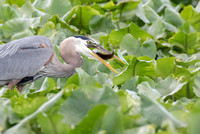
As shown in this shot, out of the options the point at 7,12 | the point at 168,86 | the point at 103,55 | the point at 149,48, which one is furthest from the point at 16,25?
the point at 168,86

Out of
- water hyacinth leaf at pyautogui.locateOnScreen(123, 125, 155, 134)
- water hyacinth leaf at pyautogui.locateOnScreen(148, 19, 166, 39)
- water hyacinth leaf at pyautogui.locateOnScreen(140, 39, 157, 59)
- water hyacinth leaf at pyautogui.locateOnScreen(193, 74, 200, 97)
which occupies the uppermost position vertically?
water hyacinth leaf at pyautogui.locateOnScreen(123, 125, 155, 134)

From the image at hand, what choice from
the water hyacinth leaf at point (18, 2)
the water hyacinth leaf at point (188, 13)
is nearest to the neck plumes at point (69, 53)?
the water hyacinth leaf at point (18, 2)

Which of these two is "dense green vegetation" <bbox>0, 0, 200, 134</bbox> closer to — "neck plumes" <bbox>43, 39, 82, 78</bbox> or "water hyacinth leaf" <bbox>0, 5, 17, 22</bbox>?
"water hyacinth leaf" <bbox>0, 5, 17, 22</bbox>

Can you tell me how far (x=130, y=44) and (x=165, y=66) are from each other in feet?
3.12

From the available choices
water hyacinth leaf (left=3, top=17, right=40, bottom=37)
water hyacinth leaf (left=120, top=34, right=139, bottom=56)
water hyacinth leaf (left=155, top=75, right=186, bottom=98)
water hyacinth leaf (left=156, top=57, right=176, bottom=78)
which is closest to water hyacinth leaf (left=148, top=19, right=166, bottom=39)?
water hyacinth leaf (left=120, top=34, right=139, bottom=56)

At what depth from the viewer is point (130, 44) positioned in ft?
15.1

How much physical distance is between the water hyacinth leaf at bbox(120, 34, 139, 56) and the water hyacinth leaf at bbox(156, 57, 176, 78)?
0.84 meters

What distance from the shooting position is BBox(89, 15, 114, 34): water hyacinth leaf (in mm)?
5320

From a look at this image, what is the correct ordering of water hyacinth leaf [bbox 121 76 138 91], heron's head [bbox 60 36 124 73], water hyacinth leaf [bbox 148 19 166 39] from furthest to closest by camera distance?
water hyacinth leaf [bbox 148 19 166 39]
heron's head [bbox 60 36 124 73]
water hyacinth leaf [bbox 121 76 138 91]

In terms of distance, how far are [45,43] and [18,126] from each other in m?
2.14

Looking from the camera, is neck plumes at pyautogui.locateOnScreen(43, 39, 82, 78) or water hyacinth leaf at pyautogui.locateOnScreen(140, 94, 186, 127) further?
neck plumes at pyautogui.locateOnScreen(43, 39, 82, 78)

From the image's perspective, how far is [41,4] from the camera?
18.7ft

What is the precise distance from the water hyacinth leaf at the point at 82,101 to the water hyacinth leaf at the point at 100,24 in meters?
3.05

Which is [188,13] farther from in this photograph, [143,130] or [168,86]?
[143,130]
